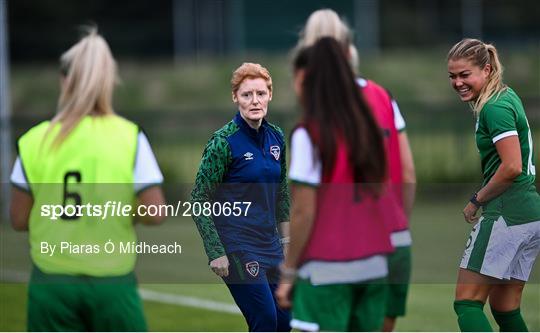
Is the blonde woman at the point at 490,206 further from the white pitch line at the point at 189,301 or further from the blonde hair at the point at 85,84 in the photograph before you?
the white pitch line at the point at 189,301

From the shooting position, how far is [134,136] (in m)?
5.14

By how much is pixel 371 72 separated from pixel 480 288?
2425 centimetres

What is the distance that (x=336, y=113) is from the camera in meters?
5.05

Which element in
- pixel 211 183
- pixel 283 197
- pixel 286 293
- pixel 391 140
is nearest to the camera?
pixel 286 293

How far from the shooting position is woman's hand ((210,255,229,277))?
6740 mm

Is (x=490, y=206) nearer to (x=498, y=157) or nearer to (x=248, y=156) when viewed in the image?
(x=498, y=157)

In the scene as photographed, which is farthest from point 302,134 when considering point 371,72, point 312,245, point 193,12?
point 193,12

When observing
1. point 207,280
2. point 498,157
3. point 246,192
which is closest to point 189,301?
point 207,280

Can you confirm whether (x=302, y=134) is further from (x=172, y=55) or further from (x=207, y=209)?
(x=172, y=55)

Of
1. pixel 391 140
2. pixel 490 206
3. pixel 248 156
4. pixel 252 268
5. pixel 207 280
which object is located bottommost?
pixel 207 280

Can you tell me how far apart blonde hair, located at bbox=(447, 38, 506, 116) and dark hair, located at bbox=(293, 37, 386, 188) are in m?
1.66

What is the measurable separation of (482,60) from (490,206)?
32.6 inches

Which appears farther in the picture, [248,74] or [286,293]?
[248,74]

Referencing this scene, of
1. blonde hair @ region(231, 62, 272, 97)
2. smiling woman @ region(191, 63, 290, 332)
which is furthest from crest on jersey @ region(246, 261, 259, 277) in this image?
blonde hair @ region(231, 62, 272, 97)
